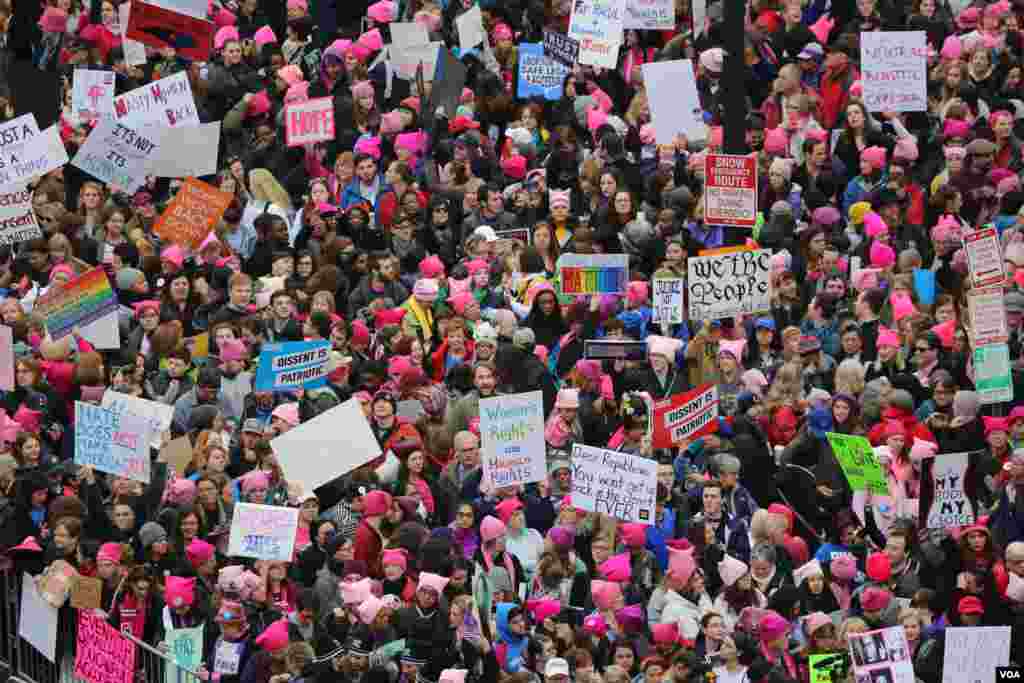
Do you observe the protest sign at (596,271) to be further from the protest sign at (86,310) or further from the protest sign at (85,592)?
the protest sign at (85,592)

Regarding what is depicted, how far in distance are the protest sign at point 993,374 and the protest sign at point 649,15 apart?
19.5 feet

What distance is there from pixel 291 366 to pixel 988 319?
4893mm

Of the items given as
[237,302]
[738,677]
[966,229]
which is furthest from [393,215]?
[738,677]

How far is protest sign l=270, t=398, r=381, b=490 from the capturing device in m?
21.9

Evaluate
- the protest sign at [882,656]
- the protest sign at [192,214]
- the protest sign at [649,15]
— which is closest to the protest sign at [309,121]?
the protest sign at [192,214]

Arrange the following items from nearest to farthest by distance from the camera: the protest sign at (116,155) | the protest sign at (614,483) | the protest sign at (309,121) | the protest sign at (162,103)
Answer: the protest sign at (614,483)
the protest sign at (116,155)
the protest sign at (309,121)
the protest sign at (162,103)

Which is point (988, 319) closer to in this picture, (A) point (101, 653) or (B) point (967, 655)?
(B) point (967, 655)

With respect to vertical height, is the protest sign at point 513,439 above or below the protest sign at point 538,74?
below

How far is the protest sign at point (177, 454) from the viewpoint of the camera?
22219mm

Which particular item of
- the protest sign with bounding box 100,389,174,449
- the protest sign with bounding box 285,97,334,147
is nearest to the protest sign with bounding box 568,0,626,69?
the protest sign with bounding box 285,97,334,147

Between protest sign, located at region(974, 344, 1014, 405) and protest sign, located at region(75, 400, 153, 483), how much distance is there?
5.74 meters

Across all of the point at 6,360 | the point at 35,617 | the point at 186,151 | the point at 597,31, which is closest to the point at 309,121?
the point at 186,151

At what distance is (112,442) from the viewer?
22.0 m

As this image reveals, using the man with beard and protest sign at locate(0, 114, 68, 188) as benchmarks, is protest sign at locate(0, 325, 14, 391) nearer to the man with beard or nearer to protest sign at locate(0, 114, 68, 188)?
protest sign at locate(0, 114, 68, 188)
